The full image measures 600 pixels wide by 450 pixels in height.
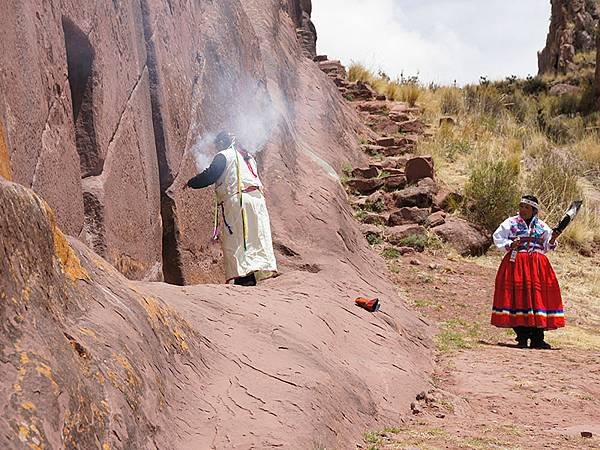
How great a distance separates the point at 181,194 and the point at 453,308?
172 inches

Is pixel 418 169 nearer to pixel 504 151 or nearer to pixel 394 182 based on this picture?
pixel 394 182

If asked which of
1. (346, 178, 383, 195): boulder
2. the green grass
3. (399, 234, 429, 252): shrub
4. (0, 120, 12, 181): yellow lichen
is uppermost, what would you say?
(0, 120, 12, 181): yellow lichen

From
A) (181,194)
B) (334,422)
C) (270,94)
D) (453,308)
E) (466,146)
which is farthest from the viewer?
(466,146)

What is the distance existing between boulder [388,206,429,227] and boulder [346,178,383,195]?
35.0 inches

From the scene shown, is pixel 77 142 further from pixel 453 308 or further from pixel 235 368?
pixel 453 308

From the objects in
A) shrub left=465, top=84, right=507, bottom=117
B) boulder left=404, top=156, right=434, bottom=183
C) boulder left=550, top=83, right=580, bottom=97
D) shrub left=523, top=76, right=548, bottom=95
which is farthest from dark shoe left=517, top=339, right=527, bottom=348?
shrub left=523, top=76, right=548, bottom=95

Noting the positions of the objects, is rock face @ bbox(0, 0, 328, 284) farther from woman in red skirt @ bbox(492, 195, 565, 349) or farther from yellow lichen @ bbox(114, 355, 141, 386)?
woman in red skirt @ bbox(492, 195, 565, 349)

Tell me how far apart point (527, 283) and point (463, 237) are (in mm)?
4510

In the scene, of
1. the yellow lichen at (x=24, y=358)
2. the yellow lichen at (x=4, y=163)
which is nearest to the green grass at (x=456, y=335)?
the yellow lichen at (x=4, y=163)

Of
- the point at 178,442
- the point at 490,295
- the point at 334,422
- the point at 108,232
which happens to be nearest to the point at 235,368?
the point at 334,422

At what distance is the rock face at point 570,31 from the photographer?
1502 inches

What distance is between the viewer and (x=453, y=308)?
11336mm

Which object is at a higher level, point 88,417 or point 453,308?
point 88,417

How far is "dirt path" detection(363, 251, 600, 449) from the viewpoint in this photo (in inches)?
208
